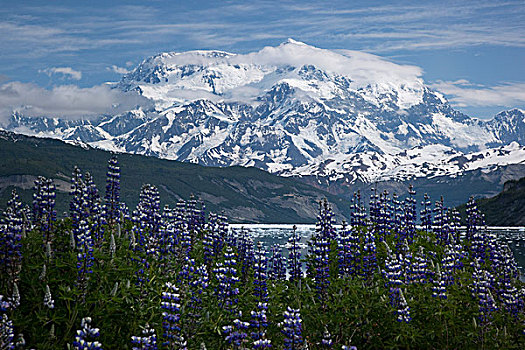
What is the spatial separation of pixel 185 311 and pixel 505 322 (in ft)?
29.9

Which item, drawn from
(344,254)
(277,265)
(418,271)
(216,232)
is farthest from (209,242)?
(418,271)

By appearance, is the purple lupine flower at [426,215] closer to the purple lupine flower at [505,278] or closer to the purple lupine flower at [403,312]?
the purple lupine flower at [505,278]

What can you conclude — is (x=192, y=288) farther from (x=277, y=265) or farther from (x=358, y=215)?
(x=358, y=215)

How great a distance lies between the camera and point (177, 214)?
1980 centimetres

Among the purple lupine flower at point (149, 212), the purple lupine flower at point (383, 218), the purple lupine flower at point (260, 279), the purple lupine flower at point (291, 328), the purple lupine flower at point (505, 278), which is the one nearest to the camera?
the purple lupine flower at point (291, 328)

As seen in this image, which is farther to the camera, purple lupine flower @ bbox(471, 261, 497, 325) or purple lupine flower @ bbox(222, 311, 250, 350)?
purple lupine flower @ bbox(471, 261, 497, 325)

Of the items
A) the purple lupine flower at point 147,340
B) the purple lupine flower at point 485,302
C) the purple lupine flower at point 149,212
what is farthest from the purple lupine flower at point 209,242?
the purple lupine flower at point 485,302

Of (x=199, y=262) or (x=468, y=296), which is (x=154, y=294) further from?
(x=468, y=296)

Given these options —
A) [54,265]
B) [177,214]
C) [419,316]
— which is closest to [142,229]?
[177,214]

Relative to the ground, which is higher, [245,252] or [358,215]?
[358,215]

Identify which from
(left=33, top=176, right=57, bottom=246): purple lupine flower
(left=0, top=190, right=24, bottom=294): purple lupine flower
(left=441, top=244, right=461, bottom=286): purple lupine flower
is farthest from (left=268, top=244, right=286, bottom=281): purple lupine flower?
(left=0, top=190, right=24, bottom=294): purple lupine flower

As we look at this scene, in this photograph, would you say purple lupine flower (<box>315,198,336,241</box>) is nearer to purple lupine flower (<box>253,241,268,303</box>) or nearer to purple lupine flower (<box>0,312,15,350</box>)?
purple lupine flower (<box>253,241,268,303</box>)

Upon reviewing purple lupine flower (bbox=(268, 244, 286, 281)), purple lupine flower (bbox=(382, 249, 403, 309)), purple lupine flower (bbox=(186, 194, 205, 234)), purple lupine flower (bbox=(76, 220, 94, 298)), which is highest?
purple lupine flower (bbox=(76, 220, 94, 298))

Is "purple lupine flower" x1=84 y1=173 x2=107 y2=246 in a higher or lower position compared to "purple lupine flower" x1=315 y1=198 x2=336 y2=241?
higher
